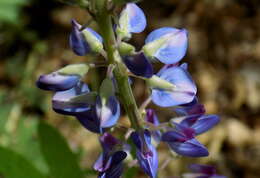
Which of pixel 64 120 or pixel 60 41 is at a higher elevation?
pixel 60 41

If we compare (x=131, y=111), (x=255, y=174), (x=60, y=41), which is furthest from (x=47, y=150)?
(x=60, y=41)

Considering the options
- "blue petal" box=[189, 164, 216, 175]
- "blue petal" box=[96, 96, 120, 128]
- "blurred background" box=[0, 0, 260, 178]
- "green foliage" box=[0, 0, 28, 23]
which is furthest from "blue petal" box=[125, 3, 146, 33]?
"green foliage" box=[0, 0, 28, 23]

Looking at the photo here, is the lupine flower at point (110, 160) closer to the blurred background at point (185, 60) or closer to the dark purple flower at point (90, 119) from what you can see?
the dark purple flower at point (90, 119)

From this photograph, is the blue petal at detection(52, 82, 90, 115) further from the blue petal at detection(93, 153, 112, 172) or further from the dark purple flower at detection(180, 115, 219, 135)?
the dark purple flower at detection(180, 115, 219, 135)

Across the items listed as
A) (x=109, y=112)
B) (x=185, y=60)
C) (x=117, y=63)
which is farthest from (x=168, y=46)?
(x=185, y=60)

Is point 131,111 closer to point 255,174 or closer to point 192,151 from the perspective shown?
point 192,151

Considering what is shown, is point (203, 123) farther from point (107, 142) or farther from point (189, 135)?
point (107, 142)
